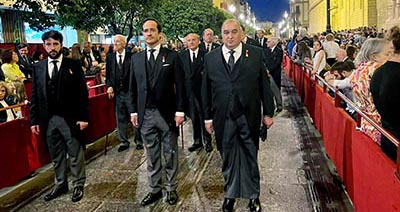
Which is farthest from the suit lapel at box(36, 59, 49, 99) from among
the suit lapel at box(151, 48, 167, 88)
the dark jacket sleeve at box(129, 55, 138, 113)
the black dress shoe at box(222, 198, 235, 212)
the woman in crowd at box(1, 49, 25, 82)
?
the woman in crowd at box(1, 49, 25, 82)

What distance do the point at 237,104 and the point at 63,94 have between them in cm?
214

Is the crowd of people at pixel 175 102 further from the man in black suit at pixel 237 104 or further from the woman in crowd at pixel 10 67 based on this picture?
the woman in crowd at pixel 10 67

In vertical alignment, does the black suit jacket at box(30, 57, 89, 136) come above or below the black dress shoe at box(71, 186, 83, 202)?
above

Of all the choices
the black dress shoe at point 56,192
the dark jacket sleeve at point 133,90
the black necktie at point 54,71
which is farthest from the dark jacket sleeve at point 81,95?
the black dress shoe at point 56,192

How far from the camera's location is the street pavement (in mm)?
5410

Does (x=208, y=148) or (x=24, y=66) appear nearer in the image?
(x=208, y=148)

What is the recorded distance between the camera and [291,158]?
7.48 meters

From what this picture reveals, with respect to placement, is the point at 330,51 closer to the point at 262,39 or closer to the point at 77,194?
the point at 262,39

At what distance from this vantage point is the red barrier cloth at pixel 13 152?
599cm

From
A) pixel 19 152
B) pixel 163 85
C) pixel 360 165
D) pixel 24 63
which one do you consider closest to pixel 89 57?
pixel 24 63

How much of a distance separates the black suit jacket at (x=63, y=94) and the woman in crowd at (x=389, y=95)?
11.4ft

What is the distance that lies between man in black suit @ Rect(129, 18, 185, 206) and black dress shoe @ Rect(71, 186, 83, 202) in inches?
33.3

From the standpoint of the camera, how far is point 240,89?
15.9 feet

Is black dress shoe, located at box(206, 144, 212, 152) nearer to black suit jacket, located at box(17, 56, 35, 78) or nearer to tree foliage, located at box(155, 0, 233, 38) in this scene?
black suit jacket, located at box(17, 56, 35, 78)
